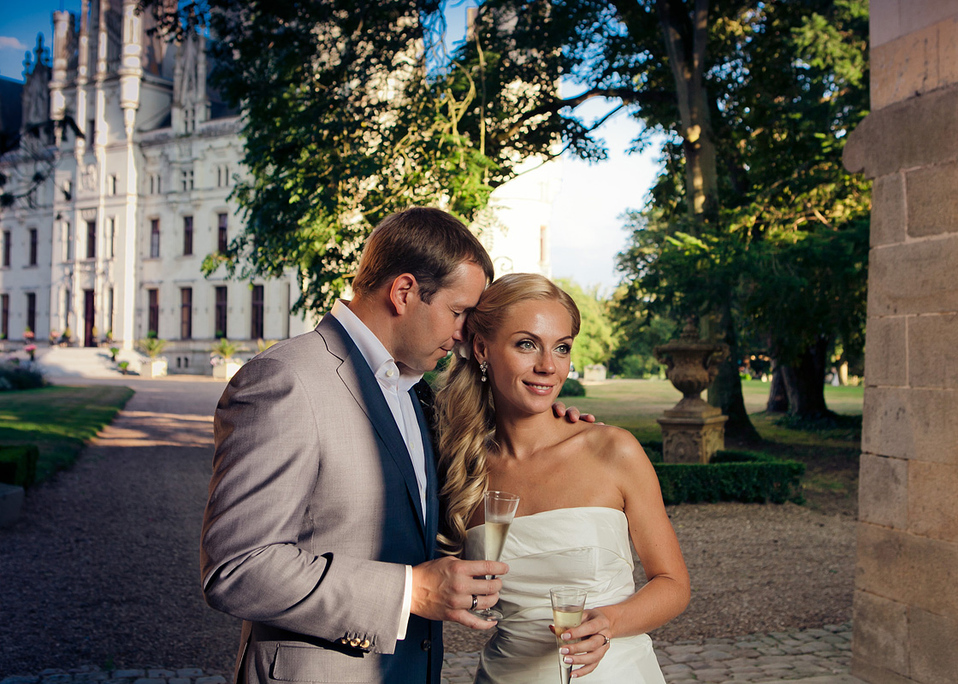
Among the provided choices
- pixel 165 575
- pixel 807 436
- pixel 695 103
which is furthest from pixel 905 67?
pixel 807 436

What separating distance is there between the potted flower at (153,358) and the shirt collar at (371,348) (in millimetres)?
41335

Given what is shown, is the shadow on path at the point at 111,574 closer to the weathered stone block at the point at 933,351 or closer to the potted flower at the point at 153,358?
the weathered stone block at the point at 933,351

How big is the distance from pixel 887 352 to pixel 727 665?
2287 millimetres

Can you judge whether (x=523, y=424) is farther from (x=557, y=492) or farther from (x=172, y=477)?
(x=172, y=477)

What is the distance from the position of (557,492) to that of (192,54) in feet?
166

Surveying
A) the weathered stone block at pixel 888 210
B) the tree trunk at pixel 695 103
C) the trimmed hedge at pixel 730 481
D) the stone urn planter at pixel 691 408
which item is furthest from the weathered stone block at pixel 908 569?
the tree trunk at pixel 695 103

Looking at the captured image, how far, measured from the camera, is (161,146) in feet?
154

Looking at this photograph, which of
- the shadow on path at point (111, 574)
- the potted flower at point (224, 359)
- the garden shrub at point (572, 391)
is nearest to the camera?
the shadow on path at point (111, 574)

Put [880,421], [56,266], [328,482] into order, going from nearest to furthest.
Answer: [328,482] < [880,421] < [56,266]

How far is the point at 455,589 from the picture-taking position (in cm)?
180

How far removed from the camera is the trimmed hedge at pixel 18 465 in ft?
30.9

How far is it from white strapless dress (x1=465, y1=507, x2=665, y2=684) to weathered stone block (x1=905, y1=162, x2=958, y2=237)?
2753 millimetres

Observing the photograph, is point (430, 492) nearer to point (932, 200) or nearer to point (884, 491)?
point (884, 491)

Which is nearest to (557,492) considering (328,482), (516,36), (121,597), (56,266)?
(328,482)
